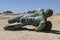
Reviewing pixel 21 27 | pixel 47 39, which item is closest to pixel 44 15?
pixel 21 27

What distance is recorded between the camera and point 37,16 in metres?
9.95

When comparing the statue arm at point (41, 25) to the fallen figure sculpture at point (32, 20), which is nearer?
the statue arm at point (41, 25)

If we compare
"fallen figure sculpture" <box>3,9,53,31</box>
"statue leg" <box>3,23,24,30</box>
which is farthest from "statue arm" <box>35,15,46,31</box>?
"statue leg" <box>3,23,24,30</box>

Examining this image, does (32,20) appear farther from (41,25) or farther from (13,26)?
(13,26)

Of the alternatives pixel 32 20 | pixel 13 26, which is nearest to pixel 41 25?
pixel 32 20

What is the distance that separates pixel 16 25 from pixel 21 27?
39 centimetres

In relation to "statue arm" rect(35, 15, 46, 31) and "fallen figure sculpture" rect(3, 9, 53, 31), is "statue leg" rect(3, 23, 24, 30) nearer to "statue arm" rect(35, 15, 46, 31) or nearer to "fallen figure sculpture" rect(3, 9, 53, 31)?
→ "fallen figure sculpture" rect(3, 9, 53, 31)

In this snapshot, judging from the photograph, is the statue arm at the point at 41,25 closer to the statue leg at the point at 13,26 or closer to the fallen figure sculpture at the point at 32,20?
the fallen figure sculpture at the point at 32,20

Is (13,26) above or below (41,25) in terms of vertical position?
below

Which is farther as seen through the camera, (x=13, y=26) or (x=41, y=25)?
(x=13, y=26)

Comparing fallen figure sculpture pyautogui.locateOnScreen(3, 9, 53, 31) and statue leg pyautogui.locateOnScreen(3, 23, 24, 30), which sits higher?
fallen figure sculpture pyautogui.locateOnScreen(3, 9, 53, 31)

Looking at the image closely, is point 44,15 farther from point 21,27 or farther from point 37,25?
point 21,27

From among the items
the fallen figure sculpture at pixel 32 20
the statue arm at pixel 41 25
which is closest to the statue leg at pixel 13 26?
the fallen figure sculpture at pixel 32 20

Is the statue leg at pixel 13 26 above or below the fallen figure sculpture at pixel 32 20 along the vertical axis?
below
